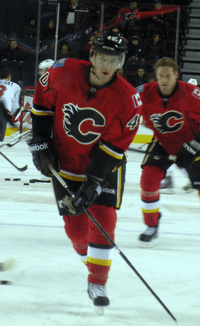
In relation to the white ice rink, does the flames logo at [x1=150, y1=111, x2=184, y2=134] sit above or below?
above

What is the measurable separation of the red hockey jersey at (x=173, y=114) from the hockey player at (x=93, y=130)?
0.86 metres

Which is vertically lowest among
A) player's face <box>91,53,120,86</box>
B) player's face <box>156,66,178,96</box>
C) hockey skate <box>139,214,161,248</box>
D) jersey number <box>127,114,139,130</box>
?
hockey skate <box>139,214,161,248</box>

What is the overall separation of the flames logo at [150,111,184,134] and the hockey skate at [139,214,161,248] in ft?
1.89

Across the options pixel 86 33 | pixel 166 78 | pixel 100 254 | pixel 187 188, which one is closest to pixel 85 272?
pixel 100 254

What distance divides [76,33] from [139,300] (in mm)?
5725

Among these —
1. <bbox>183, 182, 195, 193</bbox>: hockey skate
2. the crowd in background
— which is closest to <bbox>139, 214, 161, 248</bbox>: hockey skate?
<bbox>183, 182, 195, 193</bbox>: hockey skate

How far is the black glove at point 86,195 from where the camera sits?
Answer: 1.54 m

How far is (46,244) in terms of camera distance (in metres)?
2.35

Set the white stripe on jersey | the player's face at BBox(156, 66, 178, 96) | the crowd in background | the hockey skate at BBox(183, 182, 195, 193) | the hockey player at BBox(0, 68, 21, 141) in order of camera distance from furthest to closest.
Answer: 1. the crowd in background
2. the white stripe on jersey
3. the hockey player at BBox(0, 68, 21, 141)
4. the hockey skate at BBox(183, 182, 195, 193)
5. the player's face at BBox(156, 66, 178, 96)

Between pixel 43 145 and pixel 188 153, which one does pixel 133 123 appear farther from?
pixel 188 153

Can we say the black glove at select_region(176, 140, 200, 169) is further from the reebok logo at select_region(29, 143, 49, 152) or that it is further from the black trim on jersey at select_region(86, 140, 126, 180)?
the reebok logo at select_region(29, 143, 49, 152)

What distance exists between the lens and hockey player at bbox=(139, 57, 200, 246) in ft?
7.92

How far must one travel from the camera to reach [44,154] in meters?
1.66

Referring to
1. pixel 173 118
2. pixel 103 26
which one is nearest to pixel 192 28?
pixel 103 26
